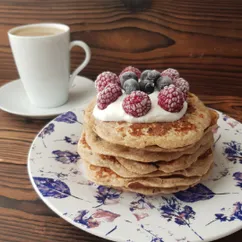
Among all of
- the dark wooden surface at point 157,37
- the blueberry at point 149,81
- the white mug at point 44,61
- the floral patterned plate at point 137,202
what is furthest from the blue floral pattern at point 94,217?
the white mug at point 44,61

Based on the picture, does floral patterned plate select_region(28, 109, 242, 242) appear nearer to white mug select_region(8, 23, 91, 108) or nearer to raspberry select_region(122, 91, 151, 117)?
raspberry select_region(122, 91, 151, 117)

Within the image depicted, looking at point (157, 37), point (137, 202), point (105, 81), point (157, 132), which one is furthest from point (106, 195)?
point (157, 37)

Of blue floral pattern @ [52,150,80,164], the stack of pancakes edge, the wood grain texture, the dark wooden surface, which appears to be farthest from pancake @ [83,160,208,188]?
the wood grain texture

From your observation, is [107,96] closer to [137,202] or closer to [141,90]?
[141,90]

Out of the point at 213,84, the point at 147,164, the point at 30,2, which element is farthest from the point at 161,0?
the point at 147,164

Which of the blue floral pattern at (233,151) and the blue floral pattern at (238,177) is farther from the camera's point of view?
the blue floral pattern at (233,151)

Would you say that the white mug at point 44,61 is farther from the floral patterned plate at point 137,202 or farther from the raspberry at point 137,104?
the raspberry at point 137,104
